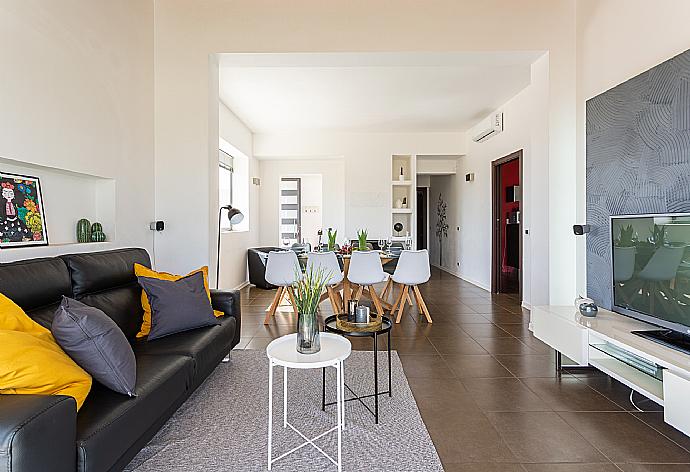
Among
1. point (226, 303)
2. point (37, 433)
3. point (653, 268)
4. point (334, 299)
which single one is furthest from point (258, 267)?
point (37, 433)

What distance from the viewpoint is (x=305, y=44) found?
4043mm

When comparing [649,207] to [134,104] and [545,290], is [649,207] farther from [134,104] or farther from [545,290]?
[134,104]

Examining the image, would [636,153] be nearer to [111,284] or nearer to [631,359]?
[631,359]

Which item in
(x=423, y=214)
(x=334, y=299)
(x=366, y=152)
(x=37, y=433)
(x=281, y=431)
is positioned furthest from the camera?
(x=423, y=214)

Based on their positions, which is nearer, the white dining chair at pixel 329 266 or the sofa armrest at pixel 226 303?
the sofa armrest at pixel 226 303

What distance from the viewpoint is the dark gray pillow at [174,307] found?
2.85 meters

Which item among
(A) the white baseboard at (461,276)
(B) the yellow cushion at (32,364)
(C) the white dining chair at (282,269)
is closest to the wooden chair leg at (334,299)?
(C) the white dining chair at (282,269)

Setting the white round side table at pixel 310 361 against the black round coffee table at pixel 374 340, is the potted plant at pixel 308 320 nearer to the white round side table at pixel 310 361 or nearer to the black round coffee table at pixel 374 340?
the white round side table at pixel 310 361

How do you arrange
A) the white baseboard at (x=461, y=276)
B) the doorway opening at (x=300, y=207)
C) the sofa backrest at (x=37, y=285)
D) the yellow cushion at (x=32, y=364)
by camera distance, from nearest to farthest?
the yellow cushion at (x=32, y=364)
the sofa backrest at (x=37, y=285)
the white baseboard at (x=461, y=276)
the doorway opening at (x=300, y=207)

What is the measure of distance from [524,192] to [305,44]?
3696 mm

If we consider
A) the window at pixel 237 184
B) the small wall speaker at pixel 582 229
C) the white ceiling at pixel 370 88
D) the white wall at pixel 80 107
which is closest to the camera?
the white wall at pixel 80 107

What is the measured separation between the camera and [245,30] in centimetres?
406

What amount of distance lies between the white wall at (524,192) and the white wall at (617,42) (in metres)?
0.36

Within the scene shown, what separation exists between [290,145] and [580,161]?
18.8 ft
